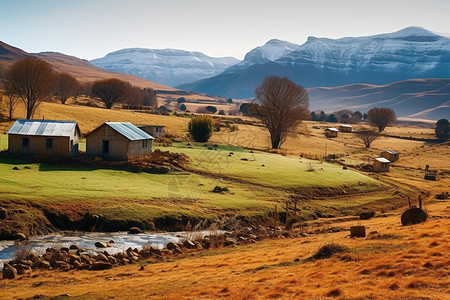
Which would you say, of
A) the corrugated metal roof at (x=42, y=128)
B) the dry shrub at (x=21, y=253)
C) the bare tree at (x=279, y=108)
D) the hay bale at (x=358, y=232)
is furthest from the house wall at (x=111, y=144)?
the bare tree at (x=279, y=108)

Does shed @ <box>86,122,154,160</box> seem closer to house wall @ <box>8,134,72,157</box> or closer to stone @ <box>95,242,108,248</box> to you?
house wall @ <box>8,134,72,157</box>

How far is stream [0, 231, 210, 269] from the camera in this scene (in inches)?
1136

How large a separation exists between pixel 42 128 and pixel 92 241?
88.1 feet

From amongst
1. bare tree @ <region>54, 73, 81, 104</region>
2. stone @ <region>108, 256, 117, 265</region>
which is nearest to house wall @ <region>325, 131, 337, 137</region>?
bare tree @ <region>54, 73, 81, 104</region>

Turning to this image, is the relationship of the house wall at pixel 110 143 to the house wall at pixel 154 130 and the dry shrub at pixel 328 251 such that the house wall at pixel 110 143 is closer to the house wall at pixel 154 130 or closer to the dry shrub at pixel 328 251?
the house wall at pixel 154 130

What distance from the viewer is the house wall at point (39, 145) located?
53241mm

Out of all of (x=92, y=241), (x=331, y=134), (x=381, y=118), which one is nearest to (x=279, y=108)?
(x=331, y=134)

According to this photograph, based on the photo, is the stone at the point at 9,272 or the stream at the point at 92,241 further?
the stream at the point at 92,241

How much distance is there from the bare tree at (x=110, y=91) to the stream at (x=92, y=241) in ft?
354

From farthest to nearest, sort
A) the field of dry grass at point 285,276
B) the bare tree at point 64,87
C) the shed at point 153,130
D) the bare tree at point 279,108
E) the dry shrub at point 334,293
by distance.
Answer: the bare tree at point 64,87 → the bare tree at point 279,108 → the shed at point 153,130 → the field of dry grass at point 285,276 → the dry shrub at point 334,293

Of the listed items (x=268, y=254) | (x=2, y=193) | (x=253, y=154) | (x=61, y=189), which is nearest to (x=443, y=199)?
(x=253, y=154)

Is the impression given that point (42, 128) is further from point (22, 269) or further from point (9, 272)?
point (9, 272)

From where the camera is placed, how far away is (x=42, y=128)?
54625 millimetres

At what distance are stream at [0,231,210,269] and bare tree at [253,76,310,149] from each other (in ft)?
192
